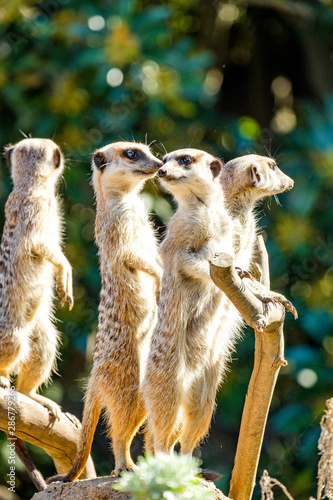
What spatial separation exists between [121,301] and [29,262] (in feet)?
1.72

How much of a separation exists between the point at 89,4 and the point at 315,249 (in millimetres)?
2015

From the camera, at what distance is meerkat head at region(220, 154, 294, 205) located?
219 cm

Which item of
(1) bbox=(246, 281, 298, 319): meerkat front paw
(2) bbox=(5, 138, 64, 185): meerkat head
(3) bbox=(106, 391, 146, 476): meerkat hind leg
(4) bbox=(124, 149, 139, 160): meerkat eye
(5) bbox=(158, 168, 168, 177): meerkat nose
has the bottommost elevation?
(3) bbox=(106, 391, 146, 476): meerkat hind leg

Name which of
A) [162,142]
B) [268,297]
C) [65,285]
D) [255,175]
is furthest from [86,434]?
[162,142]

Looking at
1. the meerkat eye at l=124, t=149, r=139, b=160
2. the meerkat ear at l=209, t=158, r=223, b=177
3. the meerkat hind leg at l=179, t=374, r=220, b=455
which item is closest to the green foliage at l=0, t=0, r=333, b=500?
the meerkat eye at l=124, t=149, r=139, b=160

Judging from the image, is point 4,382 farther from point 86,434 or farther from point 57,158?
point 57,158

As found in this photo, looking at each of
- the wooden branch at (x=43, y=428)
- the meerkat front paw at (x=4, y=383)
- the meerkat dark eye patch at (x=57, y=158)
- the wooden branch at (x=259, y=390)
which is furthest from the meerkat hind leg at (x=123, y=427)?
the meerkat dark eye patch at (x=57, y=158)

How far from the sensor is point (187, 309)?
199 centimetres

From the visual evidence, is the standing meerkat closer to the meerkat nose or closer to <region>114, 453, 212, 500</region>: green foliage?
the meerkat nose

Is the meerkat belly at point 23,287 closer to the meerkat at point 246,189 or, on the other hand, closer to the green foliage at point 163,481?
the meerkat at point 246,189

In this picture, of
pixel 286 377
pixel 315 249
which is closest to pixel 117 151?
pixel 315 249

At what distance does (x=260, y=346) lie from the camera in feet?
6.68

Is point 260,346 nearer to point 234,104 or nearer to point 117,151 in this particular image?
point 117,151

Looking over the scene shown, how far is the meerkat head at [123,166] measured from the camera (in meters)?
2.17
